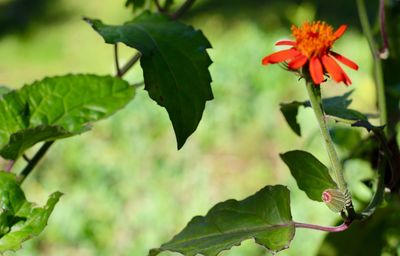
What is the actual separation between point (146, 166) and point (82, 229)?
1.61 feet

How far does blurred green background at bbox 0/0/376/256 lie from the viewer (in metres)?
2.69

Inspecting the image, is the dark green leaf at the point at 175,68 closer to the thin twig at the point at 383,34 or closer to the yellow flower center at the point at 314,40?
the yellow flower center at the point at 314,40

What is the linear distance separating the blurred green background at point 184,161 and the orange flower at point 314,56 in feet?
4.59

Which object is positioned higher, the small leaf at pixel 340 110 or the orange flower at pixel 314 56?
the orange flower at pixel 314 56

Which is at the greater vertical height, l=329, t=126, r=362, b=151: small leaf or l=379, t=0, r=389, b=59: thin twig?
l=379, t=0, r=389, b=59: thin twig

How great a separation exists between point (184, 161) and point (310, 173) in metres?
2.42

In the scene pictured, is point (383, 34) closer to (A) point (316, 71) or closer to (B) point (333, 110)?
(B) point (333, 110)

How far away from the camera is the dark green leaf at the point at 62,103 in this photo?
0.78 metres

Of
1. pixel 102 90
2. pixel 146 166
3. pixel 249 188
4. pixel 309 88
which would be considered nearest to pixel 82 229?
pixel 146 166

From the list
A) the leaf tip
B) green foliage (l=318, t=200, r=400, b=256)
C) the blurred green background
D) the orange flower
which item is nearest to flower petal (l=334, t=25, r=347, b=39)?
the orange flower

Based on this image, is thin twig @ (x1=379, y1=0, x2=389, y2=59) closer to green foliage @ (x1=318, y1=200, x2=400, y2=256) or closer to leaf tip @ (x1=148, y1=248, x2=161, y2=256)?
green foliage @ (x1=318, y1=200, x2=400, y2=256)

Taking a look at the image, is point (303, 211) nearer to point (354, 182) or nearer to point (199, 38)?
point (354, 182)

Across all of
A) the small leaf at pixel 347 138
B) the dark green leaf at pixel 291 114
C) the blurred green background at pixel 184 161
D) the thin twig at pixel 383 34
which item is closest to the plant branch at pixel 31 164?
the dark green leaf at pixel 291 114

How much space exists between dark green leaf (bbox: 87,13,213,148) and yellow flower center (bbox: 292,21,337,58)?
0.10m
